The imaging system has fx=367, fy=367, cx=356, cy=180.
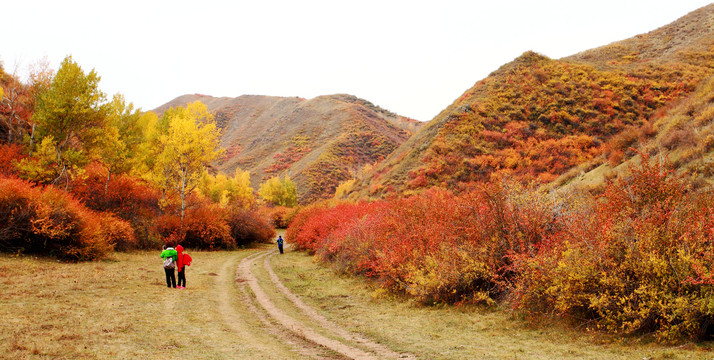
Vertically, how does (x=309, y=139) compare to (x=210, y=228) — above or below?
above

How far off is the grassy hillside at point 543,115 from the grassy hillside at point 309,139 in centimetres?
3719

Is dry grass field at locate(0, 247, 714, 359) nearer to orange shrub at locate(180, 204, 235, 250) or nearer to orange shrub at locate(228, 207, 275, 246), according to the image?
orange shrub at locate(180, 204, 235, 250)

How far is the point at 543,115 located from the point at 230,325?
35282mm

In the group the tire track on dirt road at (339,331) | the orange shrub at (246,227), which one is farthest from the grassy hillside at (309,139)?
the tire track on dirt road at (339,331)

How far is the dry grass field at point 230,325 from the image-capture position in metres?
6.28

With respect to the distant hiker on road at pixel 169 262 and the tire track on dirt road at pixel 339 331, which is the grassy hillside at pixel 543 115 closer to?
the tire track on dirt road at pixel 339 331

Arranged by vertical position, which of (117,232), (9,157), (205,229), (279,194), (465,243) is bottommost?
(465,243)

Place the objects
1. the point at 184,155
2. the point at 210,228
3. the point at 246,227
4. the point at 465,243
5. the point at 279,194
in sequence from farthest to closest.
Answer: the point at 279,194, the point at 246,227, the point at 184,155, the point at 210,228, the point at 465,243

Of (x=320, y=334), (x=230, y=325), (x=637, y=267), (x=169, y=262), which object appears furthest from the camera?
(x=169, y=262)

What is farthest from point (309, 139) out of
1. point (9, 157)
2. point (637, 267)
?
point (637, 267)

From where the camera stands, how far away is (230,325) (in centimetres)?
895

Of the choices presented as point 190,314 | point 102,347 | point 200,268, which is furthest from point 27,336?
point 200,268

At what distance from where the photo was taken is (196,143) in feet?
87.6

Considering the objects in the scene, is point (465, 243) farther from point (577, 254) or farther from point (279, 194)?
point (279, 194)
